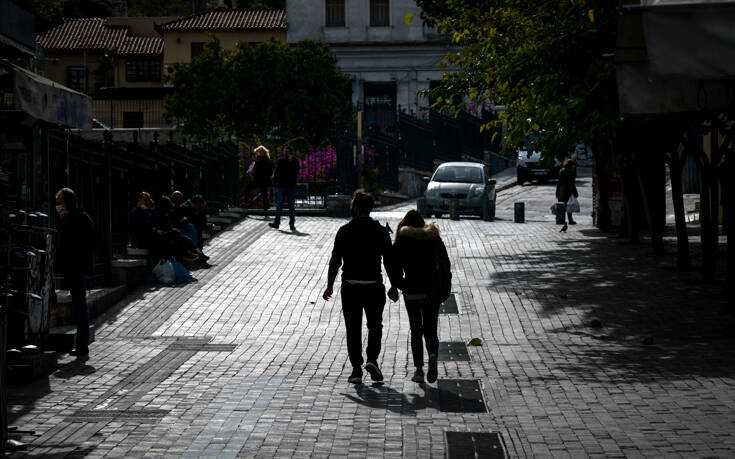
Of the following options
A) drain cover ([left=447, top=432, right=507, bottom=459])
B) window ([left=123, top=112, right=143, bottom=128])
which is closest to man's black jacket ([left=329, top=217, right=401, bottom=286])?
drain cover ([left=447, top=432, right=507, bottom=459])

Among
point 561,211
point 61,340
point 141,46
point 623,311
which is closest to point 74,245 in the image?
point 61,340

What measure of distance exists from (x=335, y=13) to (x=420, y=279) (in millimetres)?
54694

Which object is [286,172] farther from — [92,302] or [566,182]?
[92,302]

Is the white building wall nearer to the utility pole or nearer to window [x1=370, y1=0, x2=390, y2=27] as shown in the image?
window [x1=370, y1=0, x2=390, y2=27]

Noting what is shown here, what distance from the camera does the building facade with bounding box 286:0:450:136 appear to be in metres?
63.5

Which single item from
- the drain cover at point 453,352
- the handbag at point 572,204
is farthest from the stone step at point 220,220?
the drain cover at point 453,352

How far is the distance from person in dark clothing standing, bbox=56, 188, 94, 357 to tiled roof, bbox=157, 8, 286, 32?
5808cm

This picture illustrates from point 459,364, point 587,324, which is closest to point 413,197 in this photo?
point 587,324

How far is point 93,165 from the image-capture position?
A: 56.2 ft

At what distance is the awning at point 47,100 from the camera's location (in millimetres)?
12484

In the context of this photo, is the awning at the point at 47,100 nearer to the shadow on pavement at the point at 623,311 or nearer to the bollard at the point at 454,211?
the shadow on pavement at the point at 623,311

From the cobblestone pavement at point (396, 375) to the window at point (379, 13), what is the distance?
147ft

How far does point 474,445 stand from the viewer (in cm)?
842

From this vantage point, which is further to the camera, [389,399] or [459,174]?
[459,174]
